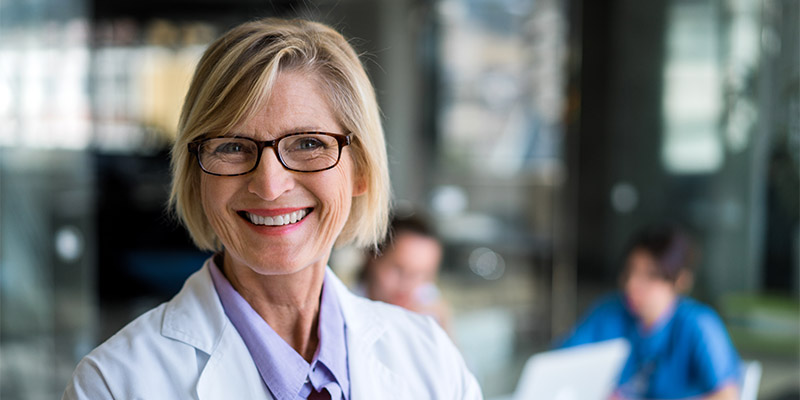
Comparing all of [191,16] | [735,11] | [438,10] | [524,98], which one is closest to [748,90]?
[735,11]

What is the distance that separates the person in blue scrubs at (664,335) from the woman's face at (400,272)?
652mm

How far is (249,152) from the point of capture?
3.51ft

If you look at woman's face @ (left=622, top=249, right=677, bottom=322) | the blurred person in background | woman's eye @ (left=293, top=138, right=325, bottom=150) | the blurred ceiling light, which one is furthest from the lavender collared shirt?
the blurred ceiling light

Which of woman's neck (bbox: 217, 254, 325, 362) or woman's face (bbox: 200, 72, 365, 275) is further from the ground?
woman's face (bbox: 200, 72, 365, 275)

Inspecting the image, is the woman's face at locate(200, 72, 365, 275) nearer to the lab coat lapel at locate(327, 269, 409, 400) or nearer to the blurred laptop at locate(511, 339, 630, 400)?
the lab coat lapel at locate(327, 269, 409, 400)

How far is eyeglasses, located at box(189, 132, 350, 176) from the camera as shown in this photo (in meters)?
1.06

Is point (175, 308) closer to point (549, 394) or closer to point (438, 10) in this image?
point (549, 394)

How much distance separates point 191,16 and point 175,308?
6.24 metres

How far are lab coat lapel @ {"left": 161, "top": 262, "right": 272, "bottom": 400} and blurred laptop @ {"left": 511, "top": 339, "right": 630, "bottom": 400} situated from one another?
35.5 inches

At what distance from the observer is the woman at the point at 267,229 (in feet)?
3.45

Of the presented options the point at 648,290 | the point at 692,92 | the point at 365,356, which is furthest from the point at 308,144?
the point at 692,92

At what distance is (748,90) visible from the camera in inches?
160

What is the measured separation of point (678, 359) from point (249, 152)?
212 cm

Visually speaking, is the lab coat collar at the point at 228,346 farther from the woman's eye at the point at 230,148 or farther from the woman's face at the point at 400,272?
the woman's face at the point at 400,272
